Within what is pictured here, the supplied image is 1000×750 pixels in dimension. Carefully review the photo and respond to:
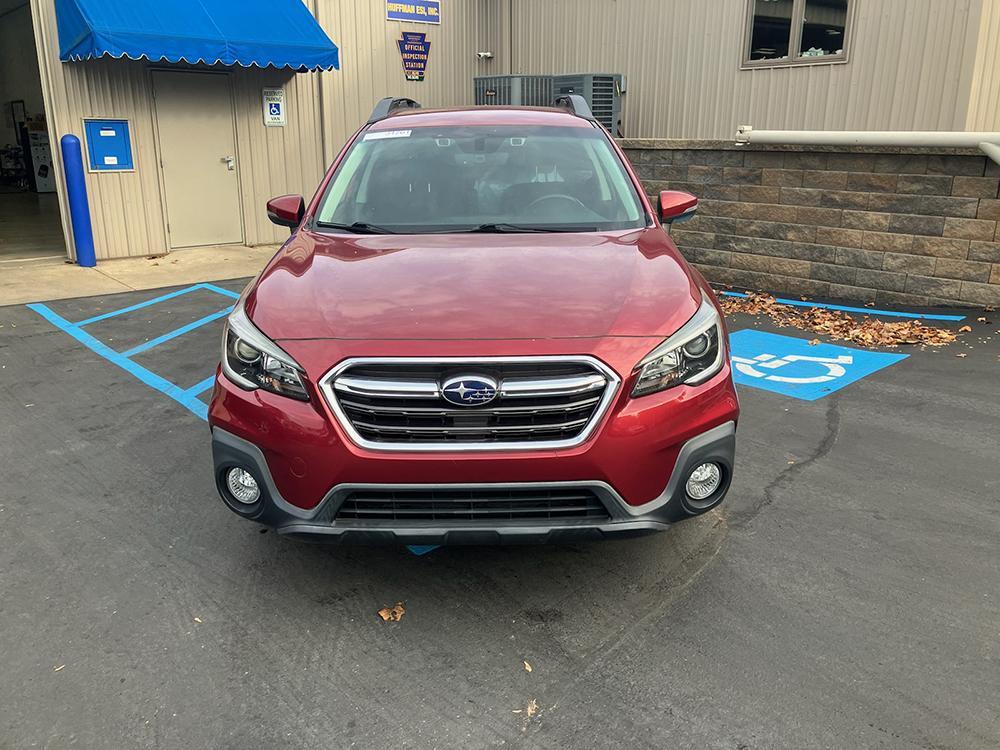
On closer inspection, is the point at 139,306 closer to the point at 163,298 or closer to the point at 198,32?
the point at 163,298

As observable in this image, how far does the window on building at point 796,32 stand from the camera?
10.2 meters

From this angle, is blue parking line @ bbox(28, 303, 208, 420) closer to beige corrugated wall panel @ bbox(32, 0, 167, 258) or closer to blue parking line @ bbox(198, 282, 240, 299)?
blue parking line @ bbox(198, 282, 240, 299)

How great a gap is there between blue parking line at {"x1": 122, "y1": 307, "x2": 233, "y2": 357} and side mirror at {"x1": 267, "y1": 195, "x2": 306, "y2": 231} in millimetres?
2559

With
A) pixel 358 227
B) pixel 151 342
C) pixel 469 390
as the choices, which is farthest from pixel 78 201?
pixel 469 390

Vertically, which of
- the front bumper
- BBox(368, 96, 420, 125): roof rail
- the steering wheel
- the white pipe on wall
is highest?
BBox(368, 96, 420, 125): roof rail

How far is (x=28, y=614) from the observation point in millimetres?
3104

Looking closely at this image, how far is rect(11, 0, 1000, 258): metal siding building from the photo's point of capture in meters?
9.30

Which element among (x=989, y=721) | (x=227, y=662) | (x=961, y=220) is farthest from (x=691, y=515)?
(x=961, y=220)

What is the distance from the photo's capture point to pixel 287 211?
4320mm

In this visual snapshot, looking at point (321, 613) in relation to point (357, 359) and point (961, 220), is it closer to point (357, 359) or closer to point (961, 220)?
point (357, 359)

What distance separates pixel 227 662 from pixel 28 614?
92 centimetres

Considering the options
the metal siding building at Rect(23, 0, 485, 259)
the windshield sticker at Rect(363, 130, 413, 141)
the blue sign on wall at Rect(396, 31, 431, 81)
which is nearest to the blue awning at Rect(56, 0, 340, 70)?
the metal siding building at Rect(23, 0, 485, 259)

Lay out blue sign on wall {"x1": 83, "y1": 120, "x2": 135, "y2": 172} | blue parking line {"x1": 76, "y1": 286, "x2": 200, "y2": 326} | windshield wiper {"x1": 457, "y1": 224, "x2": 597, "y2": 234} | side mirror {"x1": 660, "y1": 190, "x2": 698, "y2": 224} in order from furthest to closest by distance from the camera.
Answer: blue sign on wall {"x1": 83, "y1": 120, "x2": 135, "y2": 172}
blue parking line {"x1": 76, "y1": 286, "x2": 200, "y2": 326}
side mirror {"x1": 660, "y1": 190, "x2": 698, "y2": 224}
windshield wiper {"x1": 457, "y1": 224, "x2": 597, "y2": 234}

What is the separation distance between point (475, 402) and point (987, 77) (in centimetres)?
903
